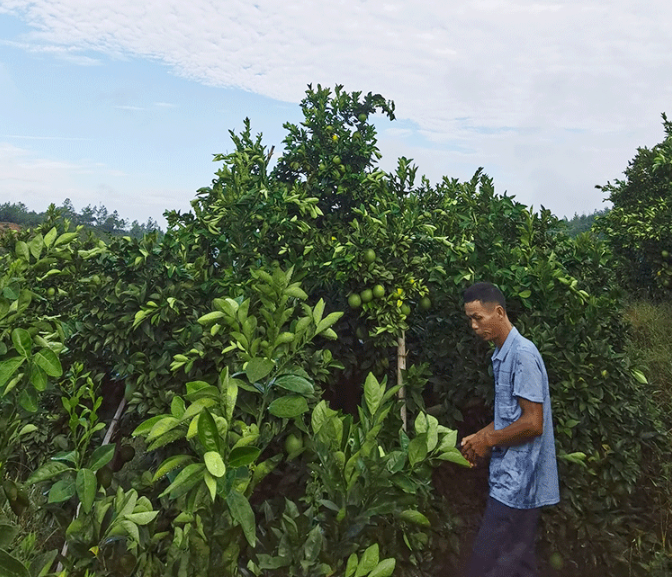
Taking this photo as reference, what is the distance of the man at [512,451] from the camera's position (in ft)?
9.66

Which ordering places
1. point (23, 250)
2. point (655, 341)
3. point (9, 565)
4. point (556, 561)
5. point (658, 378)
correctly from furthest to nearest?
point (655, 341) < point (658, 378) < point (556, 561) < point (23, 250) < point (9, 565)

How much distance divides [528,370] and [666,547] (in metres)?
2.29

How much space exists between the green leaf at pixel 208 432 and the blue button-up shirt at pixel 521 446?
6.91 ft

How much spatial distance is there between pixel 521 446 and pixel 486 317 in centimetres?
74

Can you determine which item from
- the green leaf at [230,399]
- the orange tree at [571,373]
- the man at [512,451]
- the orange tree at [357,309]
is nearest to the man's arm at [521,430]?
the man at [512,451]

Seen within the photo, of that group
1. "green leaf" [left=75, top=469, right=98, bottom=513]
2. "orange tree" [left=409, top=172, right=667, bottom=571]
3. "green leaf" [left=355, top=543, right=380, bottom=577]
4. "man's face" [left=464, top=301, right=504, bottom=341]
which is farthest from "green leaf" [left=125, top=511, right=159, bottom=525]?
"orange tree" [left=409, top=172, right=667, bottom=571]

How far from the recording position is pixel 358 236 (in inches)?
155

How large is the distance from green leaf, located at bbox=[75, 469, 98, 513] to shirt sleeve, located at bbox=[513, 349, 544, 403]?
87.4 inches

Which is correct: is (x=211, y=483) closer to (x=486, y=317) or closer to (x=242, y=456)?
(x=242, y=456)

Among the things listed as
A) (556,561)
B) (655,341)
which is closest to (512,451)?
(556,561)

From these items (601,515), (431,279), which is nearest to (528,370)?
(431,279)

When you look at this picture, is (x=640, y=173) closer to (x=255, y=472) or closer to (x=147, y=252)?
(x=147, y=252)

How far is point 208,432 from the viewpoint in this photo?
49.0 inches

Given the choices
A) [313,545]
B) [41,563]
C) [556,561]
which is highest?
[313,545]
